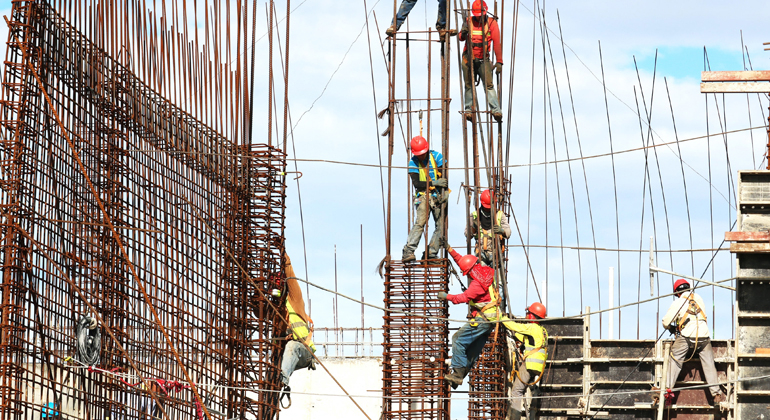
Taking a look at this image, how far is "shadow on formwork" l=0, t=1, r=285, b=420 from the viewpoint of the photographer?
47.1ft

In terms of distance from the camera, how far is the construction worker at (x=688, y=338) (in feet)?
52.5

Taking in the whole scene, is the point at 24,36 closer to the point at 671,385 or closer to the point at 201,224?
the point at 201,224

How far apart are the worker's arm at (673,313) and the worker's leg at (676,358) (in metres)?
0.37

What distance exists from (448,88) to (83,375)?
24.7 ft

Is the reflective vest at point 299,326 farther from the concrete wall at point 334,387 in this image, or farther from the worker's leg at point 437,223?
the concrete wall at point 334,387

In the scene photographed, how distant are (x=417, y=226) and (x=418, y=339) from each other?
1.88m

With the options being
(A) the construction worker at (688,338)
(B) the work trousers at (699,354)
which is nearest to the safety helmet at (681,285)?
(A) the construction worker at (688,338)

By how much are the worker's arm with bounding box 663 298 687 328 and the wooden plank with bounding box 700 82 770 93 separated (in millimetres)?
3740

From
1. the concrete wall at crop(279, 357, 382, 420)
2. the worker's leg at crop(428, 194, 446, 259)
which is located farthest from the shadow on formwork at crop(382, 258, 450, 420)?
the concrete wall at crop(279, 357, 382, 420)

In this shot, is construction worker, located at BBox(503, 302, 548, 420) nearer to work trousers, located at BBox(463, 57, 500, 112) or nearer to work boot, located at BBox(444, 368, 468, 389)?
work boot, located at BBox(444, 368, 468, 389)

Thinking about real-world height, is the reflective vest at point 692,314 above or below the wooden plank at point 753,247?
below

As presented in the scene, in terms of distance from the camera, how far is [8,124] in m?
14.4

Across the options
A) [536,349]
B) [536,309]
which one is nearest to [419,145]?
[536,309]

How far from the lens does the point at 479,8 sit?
61.6 ft
